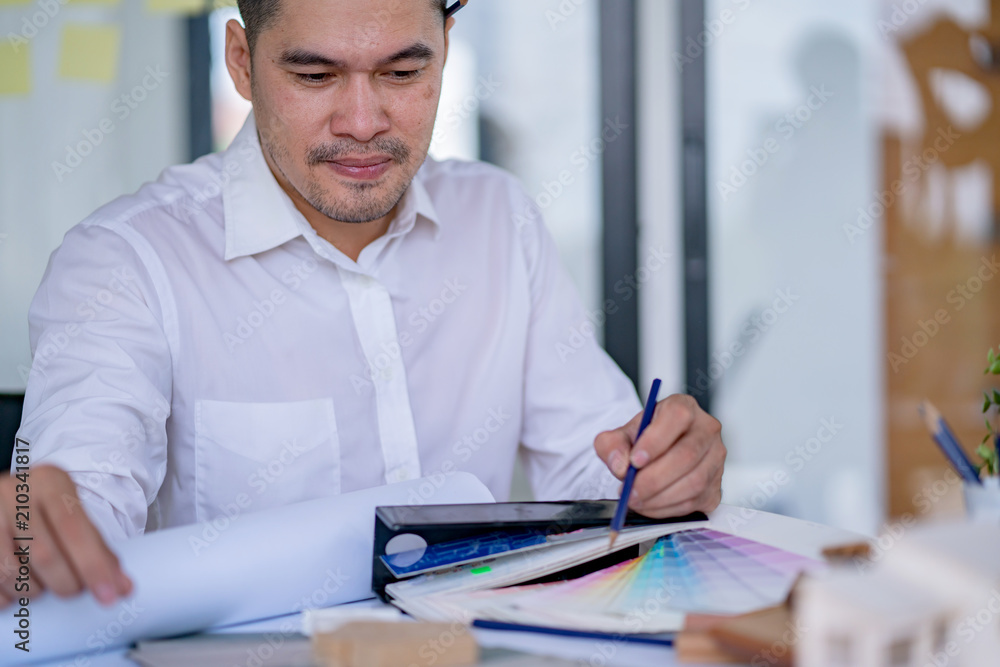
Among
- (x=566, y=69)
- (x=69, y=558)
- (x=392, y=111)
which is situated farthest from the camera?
(x=566, y=69)

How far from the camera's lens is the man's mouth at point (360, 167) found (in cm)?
120

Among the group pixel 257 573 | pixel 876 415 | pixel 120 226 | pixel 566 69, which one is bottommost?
pixel 876 415

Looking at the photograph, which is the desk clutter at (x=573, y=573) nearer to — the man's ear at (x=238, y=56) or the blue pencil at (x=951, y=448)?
the blue pencil at (x=951, y=448)

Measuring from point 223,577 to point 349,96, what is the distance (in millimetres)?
654

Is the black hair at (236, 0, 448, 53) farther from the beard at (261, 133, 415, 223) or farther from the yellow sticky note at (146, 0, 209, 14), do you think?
the yellow sticky note at (146, 0, 209, 14)

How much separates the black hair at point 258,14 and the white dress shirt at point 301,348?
154 mm

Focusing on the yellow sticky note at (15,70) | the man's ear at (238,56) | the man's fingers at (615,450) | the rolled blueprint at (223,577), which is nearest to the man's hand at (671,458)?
the man's fingers at (615,450)

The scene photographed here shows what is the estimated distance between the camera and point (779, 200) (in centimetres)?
270

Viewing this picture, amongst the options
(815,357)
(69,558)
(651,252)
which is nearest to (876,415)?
(815,357)

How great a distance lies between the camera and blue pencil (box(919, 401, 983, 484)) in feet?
2.39

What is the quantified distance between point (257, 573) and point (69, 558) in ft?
0.44

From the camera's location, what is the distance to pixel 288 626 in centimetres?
71

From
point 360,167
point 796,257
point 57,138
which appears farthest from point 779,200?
point 57,138

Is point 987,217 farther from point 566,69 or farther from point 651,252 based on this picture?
point 566,69
